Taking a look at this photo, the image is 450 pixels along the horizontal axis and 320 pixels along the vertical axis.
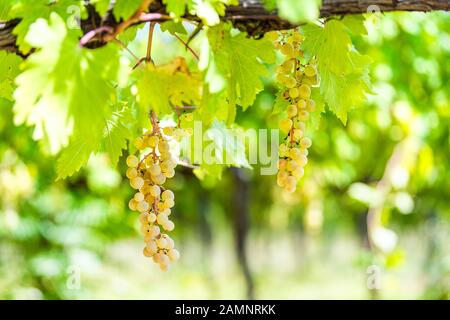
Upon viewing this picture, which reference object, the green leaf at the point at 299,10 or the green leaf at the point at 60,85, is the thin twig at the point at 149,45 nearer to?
the green leaf at the point at 60,85

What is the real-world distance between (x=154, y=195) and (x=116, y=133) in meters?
0.15

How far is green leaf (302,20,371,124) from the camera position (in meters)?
1.16

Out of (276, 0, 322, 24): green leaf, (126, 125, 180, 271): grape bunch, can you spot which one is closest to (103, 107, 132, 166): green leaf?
(126, 125, 180, 271): grape bunch

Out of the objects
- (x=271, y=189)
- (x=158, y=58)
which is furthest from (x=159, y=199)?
(x=271, y=189)

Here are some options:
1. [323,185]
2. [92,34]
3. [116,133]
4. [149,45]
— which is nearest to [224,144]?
[116,133]

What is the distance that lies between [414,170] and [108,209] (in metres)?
2.44

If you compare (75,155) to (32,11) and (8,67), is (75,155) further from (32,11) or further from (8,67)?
(32,11)

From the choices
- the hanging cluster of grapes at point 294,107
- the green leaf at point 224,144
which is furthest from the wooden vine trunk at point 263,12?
the green leaf at point 224,144

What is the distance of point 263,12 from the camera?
3.31ft

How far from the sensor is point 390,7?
1.04 m

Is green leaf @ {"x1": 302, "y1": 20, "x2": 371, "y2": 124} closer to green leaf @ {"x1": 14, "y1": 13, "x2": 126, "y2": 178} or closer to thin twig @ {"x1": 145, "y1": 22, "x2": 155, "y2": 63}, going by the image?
thin twig @ {"x1": 145, "y1": 22, "x2": 155, "y2": 63}

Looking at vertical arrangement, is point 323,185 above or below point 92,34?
above

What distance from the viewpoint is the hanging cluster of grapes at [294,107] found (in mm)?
1243

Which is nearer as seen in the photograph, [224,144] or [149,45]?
[149,45]
